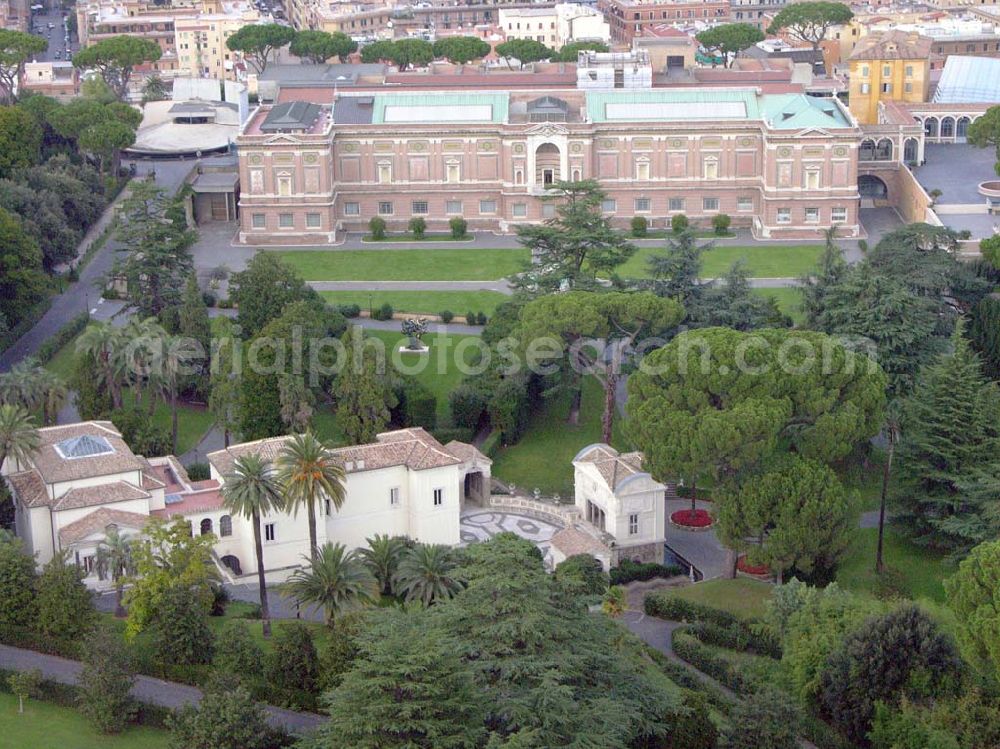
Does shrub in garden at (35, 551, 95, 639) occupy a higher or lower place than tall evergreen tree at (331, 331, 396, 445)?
lower

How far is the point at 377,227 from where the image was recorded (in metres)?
118

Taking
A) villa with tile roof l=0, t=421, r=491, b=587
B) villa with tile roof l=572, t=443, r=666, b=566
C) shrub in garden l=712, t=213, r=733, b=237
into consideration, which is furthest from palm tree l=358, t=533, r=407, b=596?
shrub in garden l=712, t=213, r=733, b=237

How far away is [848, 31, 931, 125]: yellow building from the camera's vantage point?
136 m

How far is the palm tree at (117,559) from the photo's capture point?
212ft

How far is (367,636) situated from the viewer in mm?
51500

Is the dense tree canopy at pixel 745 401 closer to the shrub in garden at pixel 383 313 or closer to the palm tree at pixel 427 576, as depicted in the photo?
the palm tree at pixel 427 576

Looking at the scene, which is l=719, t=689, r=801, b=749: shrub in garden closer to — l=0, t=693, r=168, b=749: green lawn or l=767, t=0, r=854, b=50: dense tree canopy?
l=0, t=693, r=168, b=749: green lawn

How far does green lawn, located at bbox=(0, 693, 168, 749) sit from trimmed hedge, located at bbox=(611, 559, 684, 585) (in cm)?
1979

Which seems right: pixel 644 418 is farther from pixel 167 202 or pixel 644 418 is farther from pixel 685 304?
pixel 167 202

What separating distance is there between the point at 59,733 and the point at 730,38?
11646cm

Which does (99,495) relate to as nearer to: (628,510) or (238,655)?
(238,655)

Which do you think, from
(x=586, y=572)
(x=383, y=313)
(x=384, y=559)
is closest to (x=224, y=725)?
(x=384, y=559)

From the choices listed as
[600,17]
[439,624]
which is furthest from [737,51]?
[439,624]

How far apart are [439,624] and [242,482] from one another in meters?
14.1
